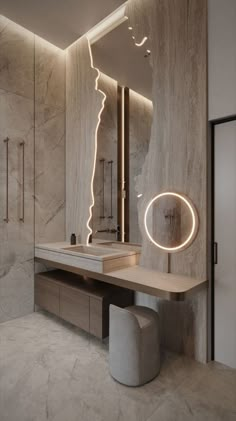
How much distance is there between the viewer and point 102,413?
65.6 inches

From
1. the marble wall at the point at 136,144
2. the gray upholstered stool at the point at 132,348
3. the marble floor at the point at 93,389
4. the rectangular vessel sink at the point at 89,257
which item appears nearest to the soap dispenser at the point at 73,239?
the rectangular vessel sink at the point at 89,257

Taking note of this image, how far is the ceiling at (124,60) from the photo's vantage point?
262 centimetres

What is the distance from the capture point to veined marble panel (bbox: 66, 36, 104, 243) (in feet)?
10.4

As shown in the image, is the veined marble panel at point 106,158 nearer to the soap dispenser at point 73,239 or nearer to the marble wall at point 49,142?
the soap dispenser at point 73,239

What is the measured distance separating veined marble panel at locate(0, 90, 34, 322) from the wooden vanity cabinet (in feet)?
0.67

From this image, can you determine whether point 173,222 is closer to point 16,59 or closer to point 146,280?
point 146,280

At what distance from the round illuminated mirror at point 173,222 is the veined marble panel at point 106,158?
2.40 ft

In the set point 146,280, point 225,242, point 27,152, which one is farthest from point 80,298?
point 27,152

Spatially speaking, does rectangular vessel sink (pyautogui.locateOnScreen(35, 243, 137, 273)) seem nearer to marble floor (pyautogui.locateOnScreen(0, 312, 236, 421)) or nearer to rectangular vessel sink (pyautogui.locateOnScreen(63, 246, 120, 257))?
rectangular vessel sink (pyautogui.locateOnScreen(63, 246, 120, 257))

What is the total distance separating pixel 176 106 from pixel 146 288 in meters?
1.62

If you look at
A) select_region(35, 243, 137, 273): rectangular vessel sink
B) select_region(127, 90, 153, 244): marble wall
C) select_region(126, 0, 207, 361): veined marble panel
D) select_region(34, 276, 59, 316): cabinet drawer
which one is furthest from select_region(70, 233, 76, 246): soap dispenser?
select_region(126, 0, 207, 361): veined marble panel

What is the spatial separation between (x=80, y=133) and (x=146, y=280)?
6.95 ft

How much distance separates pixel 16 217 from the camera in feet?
10.1

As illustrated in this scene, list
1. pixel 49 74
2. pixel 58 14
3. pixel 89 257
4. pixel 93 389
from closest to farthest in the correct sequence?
pixel 93 389, pixel 89 257, pixel 58 14, pixel 49 74
